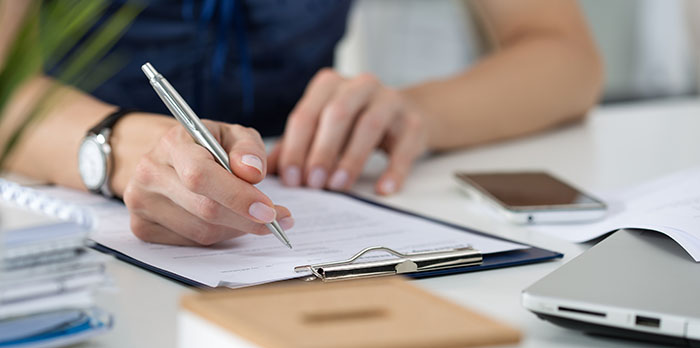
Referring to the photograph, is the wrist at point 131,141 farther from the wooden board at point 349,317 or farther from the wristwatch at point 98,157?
the wooden board at point 349,317

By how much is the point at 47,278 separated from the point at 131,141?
1.24 feet

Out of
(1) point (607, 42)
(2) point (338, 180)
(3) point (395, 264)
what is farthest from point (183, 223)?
(1) point (607, 42)

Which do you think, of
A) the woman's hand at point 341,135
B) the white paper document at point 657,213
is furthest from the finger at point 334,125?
the white paper document at point 657,213

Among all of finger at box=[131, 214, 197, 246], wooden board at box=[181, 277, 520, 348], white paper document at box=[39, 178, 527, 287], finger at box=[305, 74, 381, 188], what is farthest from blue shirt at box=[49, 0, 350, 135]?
wooden board at box=[181, 277, 520, 348]

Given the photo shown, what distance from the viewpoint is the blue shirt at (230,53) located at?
114 centimetres

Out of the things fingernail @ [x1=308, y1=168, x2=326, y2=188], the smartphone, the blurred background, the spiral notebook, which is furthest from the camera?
the blurred background

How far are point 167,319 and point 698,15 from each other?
2730 mm

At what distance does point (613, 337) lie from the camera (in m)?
0.44

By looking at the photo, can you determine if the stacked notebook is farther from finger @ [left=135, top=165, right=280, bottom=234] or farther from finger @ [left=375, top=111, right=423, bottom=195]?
finger @ [left=375, top=111, right=423, bottom=195]

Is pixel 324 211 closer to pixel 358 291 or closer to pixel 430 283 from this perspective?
pixel 430 283

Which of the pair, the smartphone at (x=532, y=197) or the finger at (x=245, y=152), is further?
the smartphone at (x=532, y=197)

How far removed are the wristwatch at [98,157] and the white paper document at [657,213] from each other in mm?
384

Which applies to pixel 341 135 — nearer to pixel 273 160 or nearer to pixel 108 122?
pixel 273 160

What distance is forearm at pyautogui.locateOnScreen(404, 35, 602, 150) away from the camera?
3.65ft
